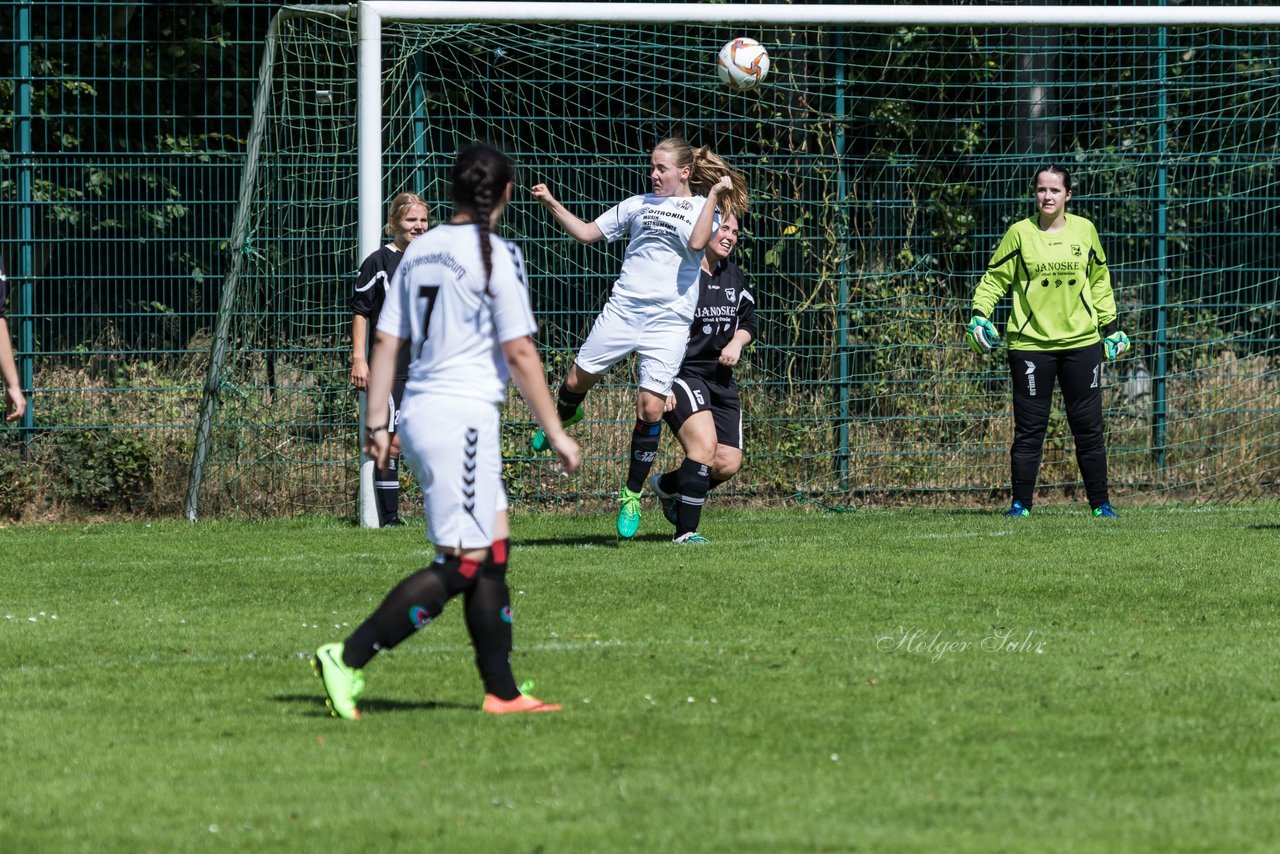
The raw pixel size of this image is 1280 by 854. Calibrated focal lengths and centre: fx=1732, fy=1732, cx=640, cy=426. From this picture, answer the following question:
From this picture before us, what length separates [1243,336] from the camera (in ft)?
43.9

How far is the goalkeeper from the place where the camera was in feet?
36.8

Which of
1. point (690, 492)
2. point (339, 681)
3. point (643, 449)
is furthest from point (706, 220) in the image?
point (339, 681)

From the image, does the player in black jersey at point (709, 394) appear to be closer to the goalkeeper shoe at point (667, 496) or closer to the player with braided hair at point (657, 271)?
the goalkeeper shoe at point (667, 496)

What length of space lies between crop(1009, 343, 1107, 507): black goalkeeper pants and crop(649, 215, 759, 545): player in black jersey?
214 cm

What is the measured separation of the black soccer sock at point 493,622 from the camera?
5336 millimetres

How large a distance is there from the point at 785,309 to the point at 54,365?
5262mm

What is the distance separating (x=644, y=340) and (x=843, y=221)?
392 cm

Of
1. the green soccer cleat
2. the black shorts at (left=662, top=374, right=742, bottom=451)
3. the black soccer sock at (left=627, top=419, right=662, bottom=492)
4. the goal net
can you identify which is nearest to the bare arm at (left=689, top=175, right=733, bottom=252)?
the black shorts at (left=662, top=374, right=742, bottom=451)

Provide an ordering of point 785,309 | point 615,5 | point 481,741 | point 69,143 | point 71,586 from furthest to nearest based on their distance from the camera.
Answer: point 785,309 < point 69,143 < point 615,5 < point 71,586 < point 481,741

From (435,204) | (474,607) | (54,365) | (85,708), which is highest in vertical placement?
(435,204)

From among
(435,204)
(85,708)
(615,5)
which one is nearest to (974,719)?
(85,708)

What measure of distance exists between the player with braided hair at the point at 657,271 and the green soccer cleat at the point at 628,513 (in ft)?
1.65

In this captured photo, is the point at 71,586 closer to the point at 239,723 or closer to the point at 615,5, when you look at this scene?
the point at 239,723

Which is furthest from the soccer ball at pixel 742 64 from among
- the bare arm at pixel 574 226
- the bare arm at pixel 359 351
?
the bare arm at pixel 359 351
